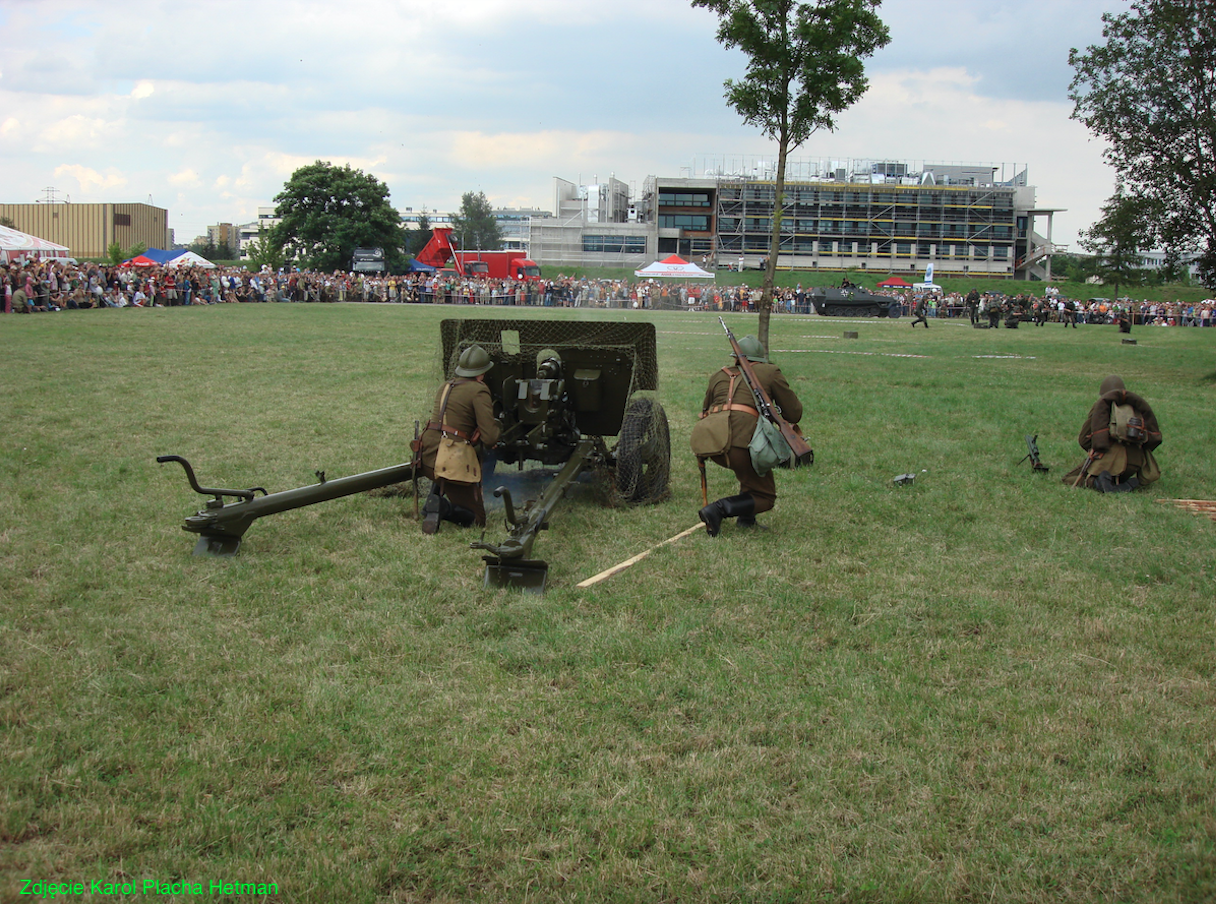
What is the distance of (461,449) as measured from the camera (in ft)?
23.0

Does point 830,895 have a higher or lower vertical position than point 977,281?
lower

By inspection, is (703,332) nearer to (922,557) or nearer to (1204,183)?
(1204,183)

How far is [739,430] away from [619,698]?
10.4 ft

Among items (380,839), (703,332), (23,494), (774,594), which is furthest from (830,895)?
(703,332)

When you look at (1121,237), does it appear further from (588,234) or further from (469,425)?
(469,425)

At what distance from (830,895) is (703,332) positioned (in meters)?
27.4

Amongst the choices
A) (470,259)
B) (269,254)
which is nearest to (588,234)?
(470,259)

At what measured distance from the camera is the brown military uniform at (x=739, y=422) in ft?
23.1

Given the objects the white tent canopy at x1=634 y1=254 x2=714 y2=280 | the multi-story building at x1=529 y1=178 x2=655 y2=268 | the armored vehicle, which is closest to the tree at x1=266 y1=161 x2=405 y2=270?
the armored vehicle

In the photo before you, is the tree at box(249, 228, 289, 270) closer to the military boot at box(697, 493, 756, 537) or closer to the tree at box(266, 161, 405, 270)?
the tree at box(266, 161, 405, 270)

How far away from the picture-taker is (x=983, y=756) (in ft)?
12.7

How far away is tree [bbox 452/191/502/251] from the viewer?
122 m

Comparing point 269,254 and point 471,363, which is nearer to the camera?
point 471,363

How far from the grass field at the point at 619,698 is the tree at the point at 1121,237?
1309 centimetres
